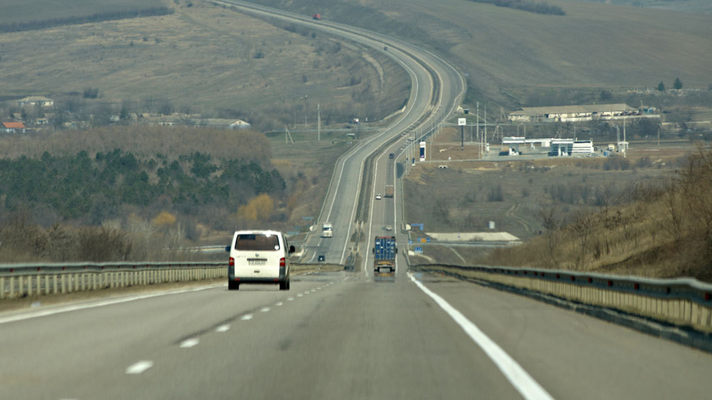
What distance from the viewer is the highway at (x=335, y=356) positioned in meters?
11.0

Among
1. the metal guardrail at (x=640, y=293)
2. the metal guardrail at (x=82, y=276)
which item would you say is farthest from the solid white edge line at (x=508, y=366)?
the metal guardrail at (x=82, y=276)

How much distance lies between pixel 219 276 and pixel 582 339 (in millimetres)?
44514

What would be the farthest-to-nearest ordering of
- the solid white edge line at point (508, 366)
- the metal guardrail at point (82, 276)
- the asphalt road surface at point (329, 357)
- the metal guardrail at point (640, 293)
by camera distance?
the metal guardrail at point (82, 276)
the metal guardrail at point (640, 293)
the asphalt road surface at point (329, 357)
the solid white edge line at point (508, 366)

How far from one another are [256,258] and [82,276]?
19.7ft

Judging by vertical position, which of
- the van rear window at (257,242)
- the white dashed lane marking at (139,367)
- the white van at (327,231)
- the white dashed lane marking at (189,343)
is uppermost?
the van rear window at (257,242)

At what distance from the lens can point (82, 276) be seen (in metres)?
31.8

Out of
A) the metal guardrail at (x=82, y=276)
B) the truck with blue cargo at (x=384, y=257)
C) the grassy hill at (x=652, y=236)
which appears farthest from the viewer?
the truck with blue cargo at (x=384, y=257)

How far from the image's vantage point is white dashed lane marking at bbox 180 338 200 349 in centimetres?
1503

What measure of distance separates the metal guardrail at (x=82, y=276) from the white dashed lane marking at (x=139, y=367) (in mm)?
13342

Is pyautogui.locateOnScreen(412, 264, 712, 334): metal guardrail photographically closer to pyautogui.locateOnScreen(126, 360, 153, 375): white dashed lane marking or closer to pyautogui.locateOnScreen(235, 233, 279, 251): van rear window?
pyautogui.locateOnScreen(126, 360, 153, 375): white dashed lane marking

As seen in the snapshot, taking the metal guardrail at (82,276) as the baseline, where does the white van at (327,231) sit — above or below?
below

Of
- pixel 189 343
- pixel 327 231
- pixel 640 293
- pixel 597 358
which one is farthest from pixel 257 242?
pixel 327 231

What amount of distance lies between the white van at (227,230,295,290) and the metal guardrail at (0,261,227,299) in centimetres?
432

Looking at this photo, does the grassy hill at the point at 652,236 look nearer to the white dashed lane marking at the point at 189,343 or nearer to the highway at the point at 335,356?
the highway at the point at 335,356
